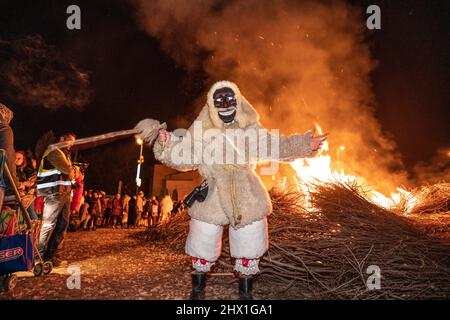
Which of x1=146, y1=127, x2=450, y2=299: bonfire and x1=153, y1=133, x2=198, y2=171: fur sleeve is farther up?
x1=153, y1=133, x2=198, y2=171: fur sleeve

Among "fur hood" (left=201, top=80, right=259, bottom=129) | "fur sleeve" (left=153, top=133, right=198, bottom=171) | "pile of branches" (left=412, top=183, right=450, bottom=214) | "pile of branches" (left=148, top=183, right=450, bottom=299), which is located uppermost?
"fur hood" (left=201, top=80, right=259, bottom=129)

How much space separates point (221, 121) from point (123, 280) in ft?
8.05

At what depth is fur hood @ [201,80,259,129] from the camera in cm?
374

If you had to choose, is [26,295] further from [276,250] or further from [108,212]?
[108,212]

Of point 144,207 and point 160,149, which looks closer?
point 160,149

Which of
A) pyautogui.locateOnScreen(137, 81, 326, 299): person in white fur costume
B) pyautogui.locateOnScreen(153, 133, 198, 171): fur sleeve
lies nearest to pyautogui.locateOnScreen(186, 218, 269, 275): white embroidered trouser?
pyautogui.locateOnScreen(137, 81, 326, 299): person in white fur costume

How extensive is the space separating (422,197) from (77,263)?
23.3 feet

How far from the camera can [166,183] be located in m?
26.2

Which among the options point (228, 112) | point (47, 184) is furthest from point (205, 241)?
point (47, 184)

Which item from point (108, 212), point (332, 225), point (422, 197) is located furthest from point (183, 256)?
point (108, 212)

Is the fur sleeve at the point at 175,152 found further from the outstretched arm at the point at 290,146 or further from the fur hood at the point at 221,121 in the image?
the outstretched arm at the point at 290,146

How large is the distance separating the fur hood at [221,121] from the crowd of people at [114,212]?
25.7 ft

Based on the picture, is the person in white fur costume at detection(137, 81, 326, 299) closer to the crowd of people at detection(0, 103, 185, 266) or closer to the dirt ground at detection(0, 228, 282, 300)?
the dirt ground at detection(0, 228, 282, 300)

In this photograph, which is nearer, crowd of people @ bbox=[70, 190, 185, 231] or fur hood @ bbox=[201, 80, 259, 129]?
fur hood @ bbox=[201, 80, 259, 129]
